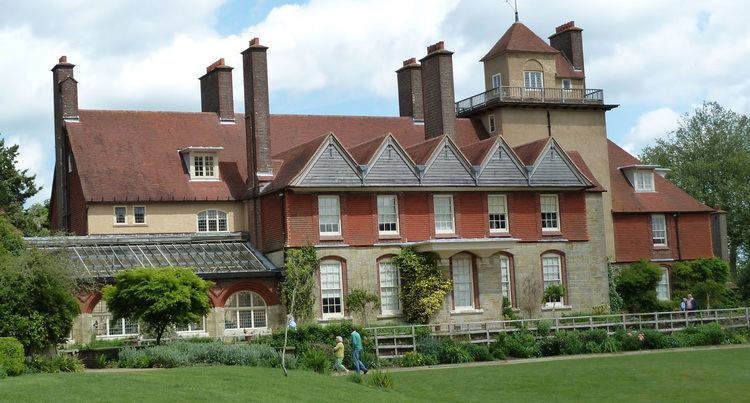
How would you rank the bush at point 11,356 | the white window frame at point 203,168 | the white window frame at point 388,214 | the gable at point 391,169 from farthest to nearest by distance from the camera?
the white window frame at point 203,168 < the white window frame at point 388,214 < the gable at point 391,169 < the bush at point 11,356

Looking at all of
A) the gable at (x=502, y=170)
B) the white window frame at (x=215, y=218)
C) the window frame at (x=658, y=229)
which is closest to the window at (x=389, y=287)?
the gable at (x=502, y=170)

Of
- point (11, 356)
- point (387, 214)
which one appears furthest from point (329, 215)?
point (11, 356)

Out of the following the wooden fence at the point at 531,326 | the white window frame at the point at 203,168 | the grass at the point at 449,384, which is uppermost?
the white window frame at the point at 203,168

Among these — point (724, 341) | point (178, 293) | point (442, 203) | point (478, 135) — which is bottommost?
point (724, 341)

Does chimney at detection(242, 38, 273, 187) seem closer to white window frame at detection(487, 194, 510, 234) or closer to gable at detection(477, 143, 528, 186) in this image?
gable at detection(477, 143, 528, 186)

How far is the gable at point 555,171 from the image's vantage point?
5150 cm

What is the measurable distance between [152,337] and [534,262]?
18.1 metres

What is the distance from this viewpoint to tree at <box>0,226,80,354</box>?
33469mm

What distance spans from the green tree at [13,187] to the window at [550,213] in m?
26.8

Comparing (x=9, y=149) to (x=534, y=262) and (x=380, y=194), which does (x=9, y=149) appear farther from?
(x=534, y=262)

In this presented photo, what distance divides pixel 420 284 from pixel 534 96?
52.6 feet

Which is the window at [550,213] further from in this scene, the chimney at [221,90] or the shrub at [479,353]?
the chimney at [221,90]

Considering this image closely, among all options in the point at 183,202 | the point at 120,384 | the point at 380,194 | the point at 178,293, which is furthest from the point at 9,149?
the point at 120,384

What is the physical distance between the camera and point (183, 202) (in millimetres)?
50031
